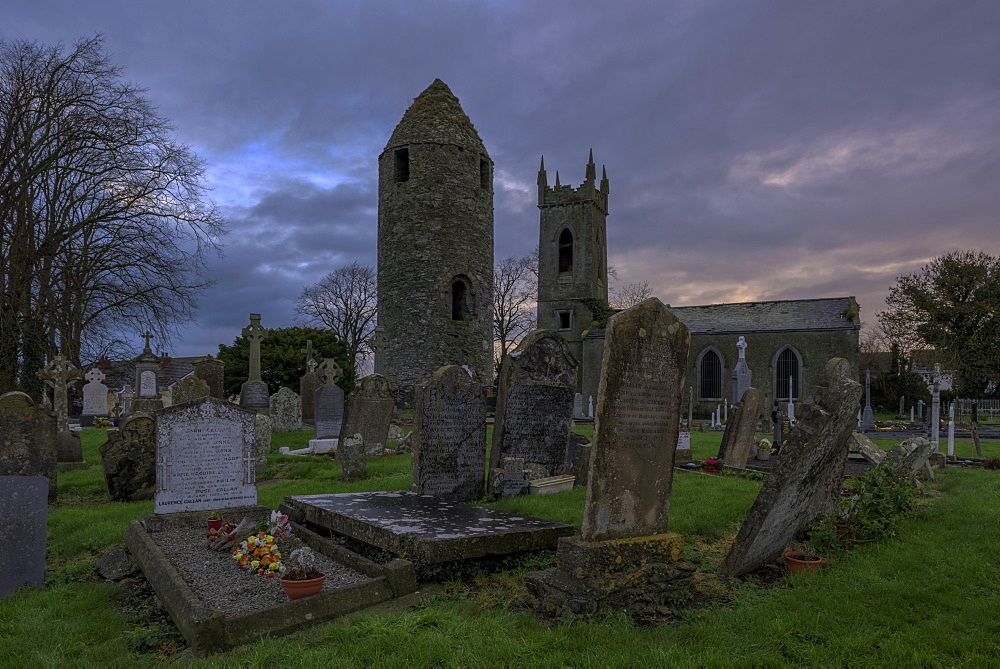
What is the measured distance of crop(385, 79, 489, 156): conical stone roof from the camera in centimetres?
2247

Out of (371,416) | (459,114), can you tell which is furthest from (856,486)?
(459,114)

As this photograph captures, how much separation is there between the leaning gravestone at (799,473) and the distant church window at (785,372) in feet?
90.9

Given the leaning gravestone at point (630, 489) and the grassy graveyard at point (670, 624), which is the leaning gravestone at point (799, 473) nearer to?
the grassy graveyard at point (670, 624)

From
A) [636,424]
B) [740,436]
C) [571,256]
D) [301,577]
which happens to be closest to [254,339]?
[740,436]

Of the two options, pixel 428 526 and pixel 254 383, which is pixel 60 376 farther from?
pixel 428 526

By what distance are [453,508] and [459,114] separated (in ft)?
65.1

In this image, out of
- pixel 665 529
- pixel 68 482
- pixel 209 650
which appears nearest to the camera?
pixel 209 650

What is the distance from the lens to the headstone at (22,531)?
4992 millimetres

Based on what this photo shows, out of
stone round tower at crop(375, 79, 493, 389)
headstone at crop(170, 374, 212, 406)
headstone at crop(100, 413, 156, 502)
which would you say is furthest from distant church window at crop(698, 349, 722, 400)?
headstone at crop(100, 413, 156, 502)

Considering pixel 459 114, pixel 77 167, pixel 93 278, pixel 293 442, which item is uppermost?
pixel 459 114

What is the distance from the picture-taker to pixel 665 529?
466 centimetres

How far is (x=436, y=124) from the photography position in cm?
2256

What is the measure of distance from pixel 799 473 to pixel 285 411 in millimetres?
17003

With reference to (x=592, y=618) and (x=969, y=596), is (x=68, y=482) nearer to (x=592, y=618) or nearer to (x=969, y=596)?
(x=592, y=618)
